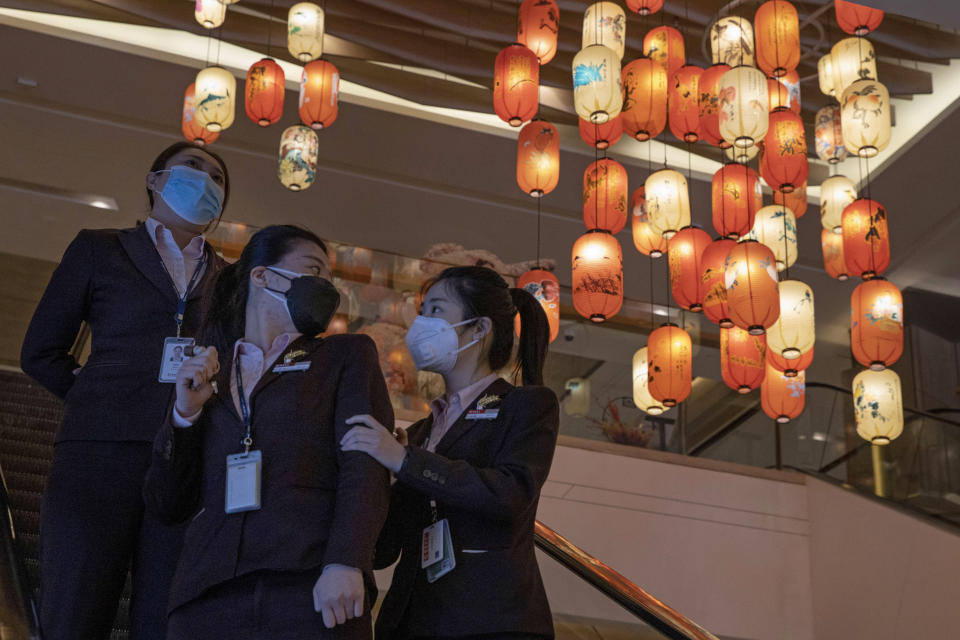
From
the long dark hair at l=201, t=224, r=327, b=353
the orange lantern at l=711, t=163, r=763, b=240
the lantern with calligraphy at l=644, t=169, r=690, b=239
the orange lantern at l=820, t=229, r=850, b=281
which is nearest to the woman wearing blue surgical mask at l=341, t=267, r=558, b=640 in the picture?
the long dark hair at l=201, t=224, r=327, b=353

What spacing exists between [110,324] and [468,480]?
2.98 ft

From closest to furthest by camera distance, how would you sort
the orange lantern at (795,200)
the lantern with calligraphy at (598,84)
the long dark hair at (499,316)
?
the long dark hair at (499,316), the lantern with calligraphy at (598,84), the orange lantern at (795,200)

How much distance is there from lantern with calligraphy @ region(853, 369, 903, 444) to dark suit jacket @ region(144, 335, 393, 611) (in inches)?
234

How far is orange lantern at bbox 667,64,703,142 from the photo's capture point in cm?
671

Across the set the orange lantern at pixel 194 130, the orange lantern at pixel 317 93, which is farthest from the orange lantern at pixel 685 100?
the orange lantern at pixel 194 130

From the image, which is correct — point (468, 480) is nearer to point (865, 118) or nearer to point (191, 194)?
point (191, 194)

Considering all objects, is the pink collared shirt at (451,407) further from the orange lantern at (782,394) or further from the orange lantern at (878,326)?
the orange lantern at (782,394)

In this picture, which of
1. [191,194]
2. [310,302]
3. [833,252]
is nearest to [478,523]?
[310,302]

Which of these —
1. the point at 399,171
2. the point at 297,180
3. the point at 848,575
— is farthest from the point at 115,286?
the point at 399,171

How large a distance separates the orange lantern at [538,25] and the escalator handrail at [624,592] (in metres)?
4.56

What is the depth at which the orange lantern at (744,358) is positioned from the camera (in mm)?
6918

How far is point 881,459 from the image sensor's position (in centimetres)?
849

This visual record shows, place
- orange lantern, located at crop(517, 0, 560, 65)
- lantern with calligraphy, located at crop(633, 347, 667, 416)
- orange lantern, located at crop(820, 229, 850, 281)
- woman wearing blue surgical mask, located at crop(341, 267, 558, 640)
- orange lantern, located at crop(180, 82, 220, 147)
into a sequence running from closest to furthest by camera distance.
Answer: woman wearing blue surgical mask, located at crop(341, 267, 558, 640) → orange lantern, located at crop(517, 0, 560, 65) → orange lantern, located at crop(180, 82, 220, 147) → orange lantern, located at crop(820, 229, 850, 281) → lantern with calligraphy, located at crop(633, 347, 667, 416)

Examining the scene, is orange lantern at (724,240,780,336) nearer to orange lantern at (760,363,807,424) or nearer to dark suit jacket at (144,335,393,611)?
orange lantern at (760,363,807,424)
